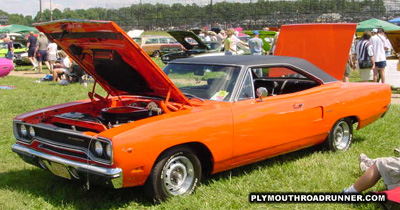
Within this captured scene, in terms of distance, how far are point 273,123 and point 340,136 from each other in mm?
1598

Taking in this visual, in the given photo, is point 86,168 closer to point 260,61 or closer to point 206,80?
point 206,80

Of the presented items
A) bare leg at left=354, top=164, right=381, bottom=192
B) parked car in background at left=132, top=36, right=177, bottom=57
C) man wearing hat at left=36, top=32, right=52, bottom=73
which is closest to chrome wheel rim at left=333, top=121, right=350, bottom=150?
bare leg at left=354, top=164, right=381, bottom=192

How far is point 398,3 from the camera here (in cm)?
4684

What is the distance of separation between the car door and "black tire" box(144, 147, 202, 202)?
0.50m

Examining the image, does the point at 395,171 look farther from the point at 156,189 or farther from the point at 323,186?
the point at 156,189

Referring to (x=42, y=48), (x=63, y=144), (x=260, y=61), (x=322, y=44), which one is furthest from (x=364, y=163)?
(x=42, y=48)

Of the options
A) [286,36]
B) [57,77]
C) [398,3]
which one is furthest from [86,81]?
[398,3]

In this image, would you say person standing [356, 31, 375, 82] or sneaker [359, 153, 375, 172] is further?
person standing [356, 31, 375, 82]

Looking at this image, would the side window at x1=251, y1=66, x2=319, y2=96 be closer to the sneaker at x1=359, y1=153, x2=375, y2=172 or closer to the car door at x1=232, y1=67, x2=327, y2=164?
the car door at x1=232, y1=67, x2=327, y2=164

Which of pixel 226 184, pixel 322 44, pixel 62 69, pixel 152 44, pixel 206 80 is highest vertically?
pixel 322 44

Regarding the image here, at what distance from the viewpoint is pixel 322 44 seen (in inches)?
331

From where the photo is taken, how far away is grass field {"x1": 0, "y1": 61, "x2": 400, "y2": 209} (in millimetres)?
4078

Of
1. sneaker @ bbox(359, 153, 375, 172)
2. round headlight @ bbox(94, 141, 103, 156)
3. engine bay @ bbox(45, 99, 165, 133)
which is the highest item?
engine bay @ bbox(45, 99, 165, 133)

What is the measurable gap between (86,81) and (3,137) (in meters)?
7.39
